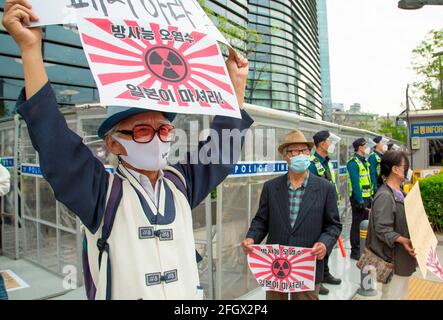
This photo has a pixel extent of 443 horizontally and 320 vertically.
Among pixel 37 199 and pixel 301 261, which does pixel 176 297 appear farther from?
pixel 37 199

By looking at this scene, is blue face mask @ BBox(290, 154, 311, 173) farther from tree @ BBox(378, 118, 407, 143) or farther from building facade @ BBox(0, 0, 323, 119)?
tree @ BBox(378, 118, 407, 143)

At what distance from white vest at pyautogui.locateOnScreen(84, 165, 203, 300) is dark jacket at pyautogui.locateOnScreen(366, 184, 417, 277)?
2.25 m

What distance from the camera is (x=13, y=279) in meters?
5.79

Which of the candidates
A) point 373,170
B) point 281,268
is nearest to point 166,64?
point 281,268

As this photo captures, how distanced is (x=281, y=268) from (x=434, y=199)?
6575 millimetres

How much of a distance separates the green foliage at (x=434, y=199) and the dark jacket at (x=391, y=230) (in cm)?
545

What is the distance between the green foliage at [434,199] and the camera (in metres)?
7.87

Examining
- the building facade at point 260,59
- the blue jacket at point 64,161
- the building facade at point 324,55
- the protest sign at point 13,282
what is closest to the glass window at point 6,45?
the building facade at point 260,59

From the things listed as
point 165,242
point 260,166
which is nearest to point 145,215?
point 165,242

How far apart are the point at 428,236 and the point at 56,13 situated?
3.26m

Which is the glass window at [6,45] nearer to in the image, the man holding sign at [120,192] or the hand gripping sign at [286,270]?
the hand gripping sign at [286,270]

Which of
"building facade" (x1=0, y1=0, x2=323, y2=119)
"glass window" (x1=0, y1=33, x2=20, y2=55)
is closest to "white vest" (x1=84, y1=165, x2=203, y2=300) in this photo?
"building facade" (x1=0, y1=0, x2=323, y2=119)

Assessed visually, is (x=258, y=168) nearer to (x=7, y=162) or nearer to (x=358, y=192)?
(x=358, y=192)

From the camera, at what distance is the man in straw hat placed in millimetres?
3020
